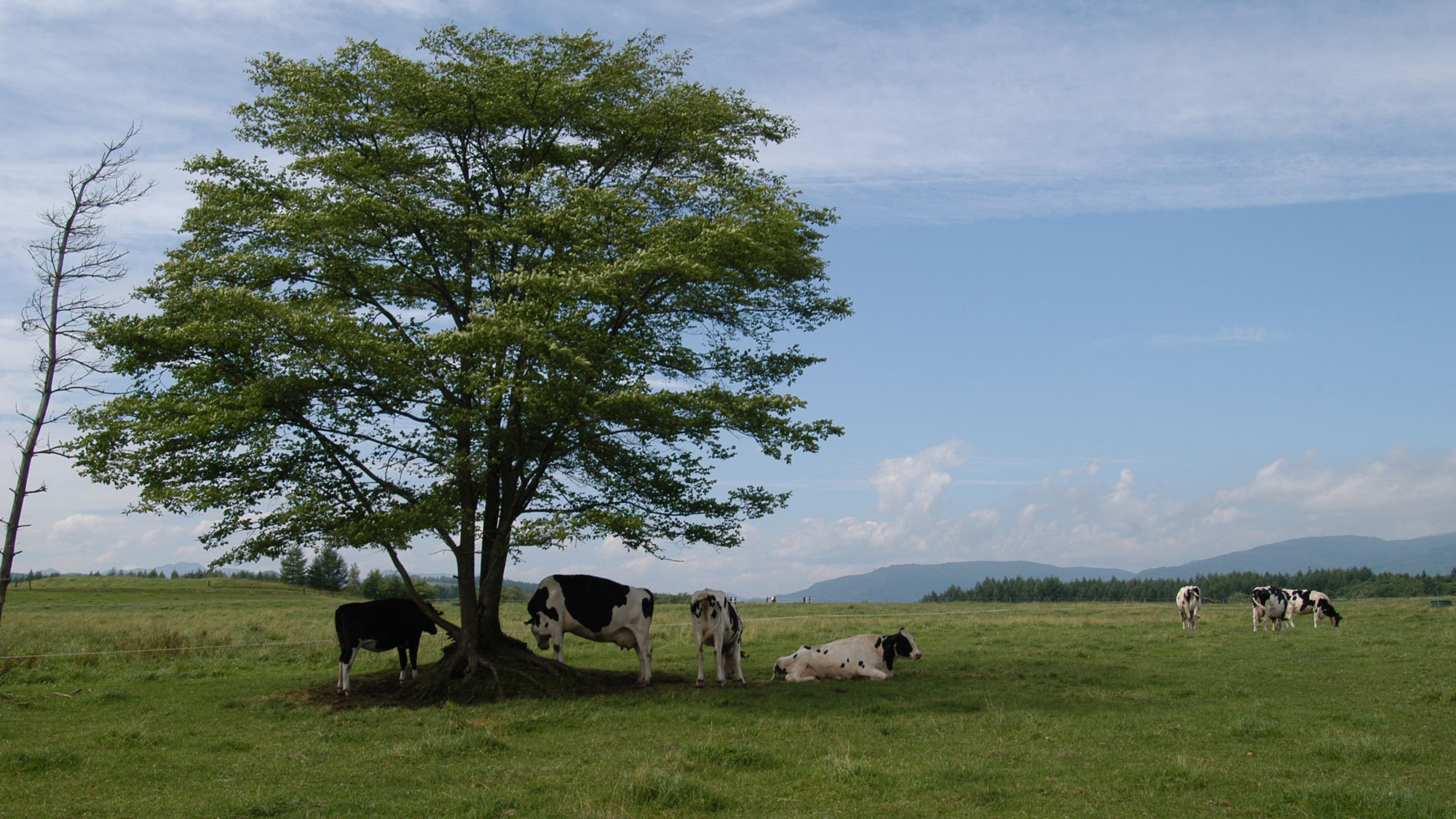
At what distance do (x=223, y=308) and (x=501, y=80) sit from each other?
7.08m

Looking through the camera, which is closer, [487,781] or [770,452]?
[487,781]

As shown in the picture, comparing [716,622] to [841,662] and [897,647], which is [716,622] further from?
[897,647]

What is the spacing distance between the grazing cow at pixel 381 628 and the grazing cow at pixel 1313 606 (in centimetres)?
3014

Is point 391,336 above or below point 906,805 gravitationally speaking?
above

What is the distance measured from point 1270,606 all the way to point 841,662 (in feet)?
67.8

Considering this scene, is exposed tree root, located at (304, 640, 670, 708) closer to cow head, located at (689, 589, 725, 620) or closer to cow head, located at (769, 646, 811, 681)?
cow head, located at (689, 589, 725, 620)

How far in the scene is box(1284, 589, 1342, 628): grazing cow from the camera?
3409 cm

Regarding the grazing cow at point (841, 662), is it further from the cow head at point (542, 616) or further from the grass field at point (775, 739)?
the cow head at point (542, 616)

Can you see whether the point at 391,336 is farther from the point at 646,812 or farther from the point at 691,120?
the point at 646,812

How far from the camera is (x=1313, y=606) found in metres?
34.4

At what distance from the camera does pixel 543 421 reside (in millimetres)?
17094

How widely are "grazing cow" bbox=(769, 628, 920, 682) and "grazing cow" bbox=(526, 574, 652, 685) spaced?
9.99ft

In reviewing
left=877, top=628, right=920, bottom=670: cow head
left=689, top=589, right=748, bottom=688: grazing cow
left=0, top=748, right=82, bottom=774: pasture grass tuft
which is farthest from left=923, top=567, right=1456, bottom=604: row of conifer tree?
left=0, top=748, right=82, bottom=774: pasture grass tuft

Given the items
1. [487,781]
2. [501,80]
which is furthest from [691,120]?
[487,781]
